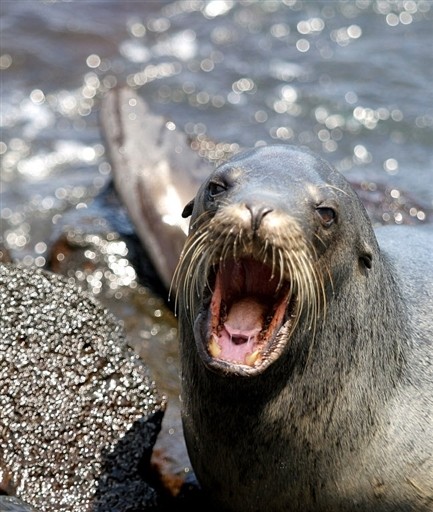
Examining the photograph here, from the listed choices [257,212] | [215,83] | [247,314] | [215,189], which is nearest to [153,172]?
[215,189]

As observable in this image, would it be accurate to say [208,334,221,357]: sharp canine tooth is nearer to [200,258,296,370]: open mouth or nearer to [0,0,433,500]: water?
[200,258,296,370]: open mouth

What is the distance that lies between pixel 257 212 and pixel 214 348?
63 cm

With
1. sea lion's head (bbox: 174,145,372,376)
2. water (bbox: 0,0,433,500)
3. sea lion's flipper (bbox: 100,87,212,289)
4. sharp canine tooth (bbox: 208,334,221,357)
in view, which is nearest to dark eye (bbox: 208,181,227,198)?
sea lion's head (bbox: 174,145,372,376)

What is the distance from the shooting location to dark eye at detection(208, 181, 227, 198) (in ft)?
15.4

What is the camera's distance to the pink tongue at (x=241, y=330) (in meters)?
4.48

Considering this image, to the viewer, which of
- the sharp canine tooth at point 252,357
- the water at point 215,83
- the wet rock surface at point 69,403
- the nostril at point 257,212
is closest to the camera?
the nostril at point 257,212

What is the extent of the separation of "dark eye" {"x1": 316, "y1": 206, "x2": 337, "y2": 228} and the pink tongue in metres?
0.47

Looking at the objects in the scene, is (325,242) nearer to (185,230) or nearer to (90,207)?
(185,230)

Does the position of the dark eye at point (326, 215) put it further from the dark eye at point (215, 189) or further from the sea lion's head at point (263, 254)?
the dark eye at point (215, 189)

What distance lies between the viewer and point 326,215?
471 centimetres

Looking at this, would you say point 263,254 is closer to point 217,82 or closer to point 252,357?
point 252,357

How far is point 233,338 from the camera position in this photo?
4500mm

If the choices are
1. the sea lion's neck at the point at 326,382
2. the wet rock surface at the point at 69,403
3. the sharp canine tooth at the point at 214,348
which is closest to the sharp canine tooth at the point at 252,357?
the sharp canine tooth at the point at 214,348

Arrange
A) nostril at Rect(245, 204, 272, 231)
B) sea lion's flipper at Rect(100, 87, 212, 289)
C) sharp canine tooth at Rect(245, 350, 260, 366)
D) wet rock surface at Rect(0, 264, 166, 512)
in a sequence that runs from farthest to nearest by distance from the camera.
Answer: sea lion's flipper at Rect(100, 87, 212, 289)
wet rock surface at Rect(0, 264, 166, 512)
sharp canine tooth at Rect(245, 350, 260, 366)
nostril at Rect(245, 204, 272, 231)
